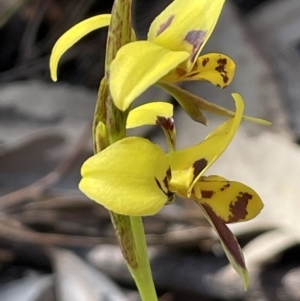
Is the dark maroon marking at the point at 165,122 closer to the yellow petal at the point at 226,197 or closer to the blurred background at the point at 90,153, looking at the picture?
the yellow petal at the point at 226,197

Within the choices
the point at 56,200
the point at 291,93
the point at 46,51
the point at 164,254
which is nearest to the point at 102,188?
the point at 164,254

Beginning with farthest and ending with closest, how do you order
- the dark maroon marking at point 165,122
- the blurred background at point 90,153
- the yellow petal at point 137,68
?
the blurred background at point 90,153 → the dark maroon marking at point 165,122 → the yellow petal at point 137,68

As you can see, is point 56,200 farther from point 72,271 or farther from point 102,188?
point 102,188

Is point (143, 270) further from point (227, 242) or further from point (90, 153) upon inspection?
point (90, 153)

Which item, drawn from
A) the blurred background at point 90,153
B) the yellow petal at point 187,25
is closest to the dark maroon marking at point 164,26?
the yellow petal at point 187,25

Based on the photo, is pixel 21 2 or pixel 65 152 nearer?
pixel 65 152

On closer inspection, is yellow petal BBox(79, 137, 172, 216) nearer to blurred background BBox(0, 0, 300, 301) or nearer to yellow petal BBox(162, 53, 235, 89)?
yellow petal BBox(162, 53, 235, 89)

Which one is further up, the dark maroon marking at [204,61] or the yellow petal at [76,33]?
the yellow petal at [76,33]
